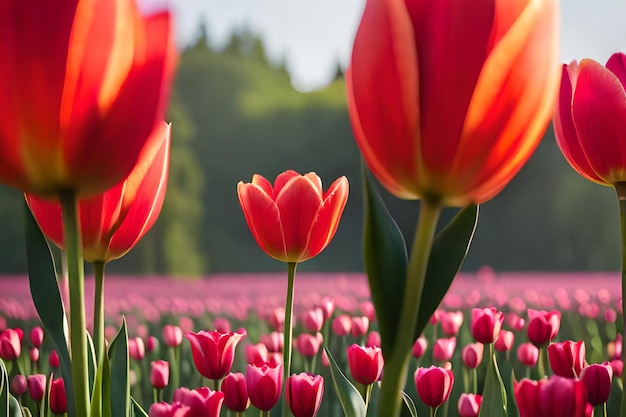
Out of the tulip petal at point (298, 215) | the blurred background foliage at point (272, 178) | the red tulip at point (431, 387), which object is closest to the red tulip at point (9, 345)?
the tulip petal at point (298, 215)

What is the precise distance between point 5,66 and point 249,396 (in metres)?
0.46

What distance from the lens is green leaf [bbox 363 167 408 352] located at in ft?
1.32

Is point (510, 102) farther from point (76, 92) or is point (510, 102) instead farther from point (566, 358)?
point (566, 358)

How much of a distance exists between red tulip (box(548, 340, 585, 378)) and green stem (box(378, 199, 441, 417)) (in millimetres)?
394

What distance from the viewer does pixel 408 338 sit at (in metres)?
0.40

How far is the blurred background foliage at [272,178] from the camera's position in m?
15.8

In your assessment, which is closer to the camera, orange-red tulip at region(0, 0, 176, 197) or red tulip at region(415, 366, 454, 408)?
orange-red tulip at region(0, 0, 176, 197)

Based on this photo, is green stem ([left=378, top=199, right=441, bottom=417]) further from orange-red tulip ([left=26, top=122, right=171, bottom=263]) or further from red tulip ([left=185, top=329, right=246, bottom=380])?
red tulip ([left=185, top=329, right=246, bottom=380])

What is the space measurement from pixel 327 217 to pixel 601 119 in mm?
326

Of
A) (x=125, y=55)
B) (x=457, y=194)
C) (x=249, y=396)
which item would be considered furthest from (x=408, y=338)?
(x=249, y=396)

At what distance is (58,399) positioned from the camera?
31.7 inches

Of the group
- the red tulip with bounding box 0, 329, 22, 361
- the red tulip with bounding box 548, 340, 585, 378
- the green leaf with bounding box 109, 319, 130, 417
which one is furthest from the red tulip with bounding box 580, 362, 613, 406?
the red tulip with bounding box 0, 329, 22, 361

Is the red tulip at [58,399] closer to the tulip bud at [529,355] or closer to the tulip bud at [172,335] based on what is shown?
the tulip bud at [172,335]

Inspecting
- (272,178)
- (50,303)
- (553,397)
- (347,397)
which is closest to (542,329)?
(347,397)
